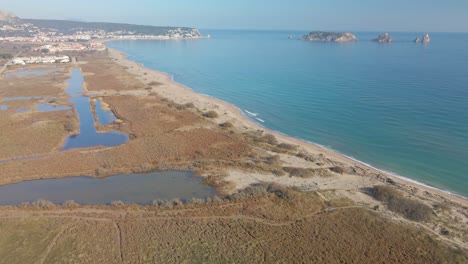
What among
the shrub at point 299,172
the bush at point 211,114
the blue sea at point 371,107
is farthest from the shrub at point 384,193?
the bush at point 211,114

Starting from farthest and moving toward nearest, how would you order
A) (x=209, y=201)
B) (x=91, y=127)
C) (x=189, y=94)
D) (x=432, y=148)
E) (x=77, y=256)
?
(x=189, y=94), (x=91, y=127), (x=432, y=148), (x=209, y=201), (x=77, y=256)

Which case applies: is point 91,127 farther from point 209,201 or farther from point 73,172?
point 209,201

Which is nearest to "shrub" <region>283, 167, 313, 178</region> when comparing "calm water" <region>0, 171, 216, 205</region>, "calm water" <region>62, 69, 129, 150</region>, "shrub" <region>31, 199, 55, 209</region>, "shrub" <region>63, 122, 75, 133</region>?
"calm water" <region>0, 171, 216, 205</region>

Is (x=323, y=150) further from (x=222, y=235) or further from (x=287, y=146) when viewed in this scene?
(x=222, y=235)

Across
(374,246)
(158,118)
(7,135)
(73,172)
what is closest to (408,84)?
(158,118)

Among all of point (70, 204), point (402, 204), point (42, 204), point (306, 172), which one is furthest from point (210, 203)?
point (402, 204)
